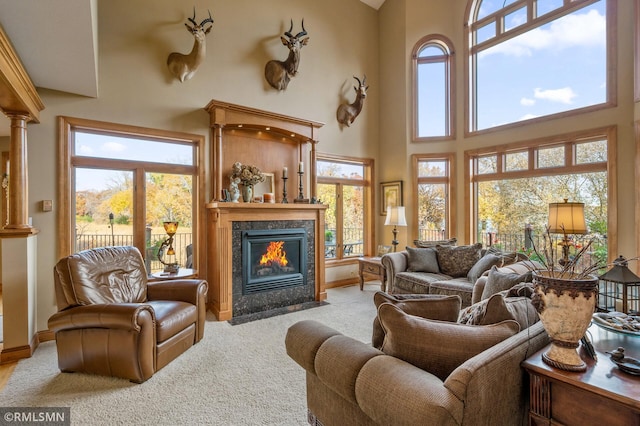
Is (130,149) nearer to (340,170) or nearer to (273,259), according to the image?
(273,259)

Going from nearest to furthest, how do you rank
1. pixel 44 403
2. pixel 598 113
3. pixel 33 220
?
pixel 44 403 < pixel 33 220 < pixel 598 113

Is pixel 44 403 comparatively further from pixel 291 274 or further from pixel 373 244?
pixel 373 244

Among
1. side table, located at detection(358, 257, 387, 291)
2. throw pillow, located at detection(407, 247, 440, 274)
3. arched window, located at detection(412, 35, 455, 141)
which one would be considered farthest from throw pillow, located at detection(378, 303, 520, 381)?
arched window, located at detection(412, 35, 455, 141)

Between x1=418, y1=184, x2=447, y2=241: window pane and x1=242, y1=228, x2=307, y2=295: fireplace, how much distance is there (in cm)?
253

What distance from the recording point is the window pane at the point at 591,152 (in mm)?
4223

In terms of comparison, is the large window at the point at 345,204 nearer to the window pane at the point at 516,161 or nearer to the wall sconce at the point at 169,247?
the window pane at the point at 516,161

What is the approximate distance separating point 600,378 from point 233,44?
5.20m

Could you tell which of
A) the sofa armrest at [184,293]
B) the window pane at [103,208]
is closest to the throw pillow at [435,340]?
the sofa armrest at [184,293]

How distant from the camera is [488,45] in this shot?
214 inches

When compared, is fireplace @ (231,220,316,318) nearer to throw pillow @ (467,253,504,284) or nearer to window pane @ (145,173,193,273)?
window pane @ (145,173,193,273)

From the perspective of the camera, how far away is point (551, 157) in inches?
186

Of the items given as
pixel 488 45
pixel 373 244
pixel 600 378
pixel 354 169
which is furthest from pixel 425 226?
pixel 600 378

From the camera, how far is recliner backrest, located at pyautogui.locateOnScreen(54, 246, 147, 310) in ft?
8.77

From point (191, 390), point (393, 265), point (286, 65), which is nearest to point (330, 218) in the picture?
point (393, 265)
